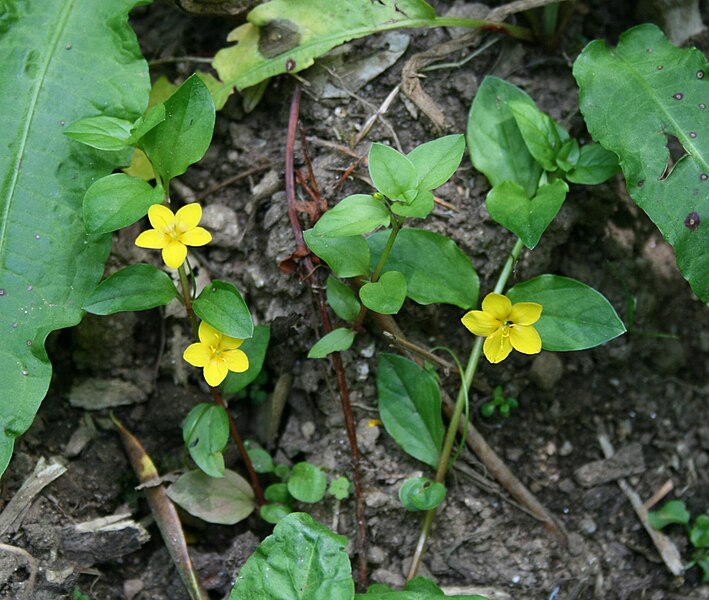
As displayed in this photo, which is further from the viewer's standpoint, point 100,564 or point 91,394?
point 91,394

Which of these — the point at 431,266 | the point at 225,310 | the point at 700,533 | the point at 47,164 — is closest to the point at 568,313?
the point at 431,266

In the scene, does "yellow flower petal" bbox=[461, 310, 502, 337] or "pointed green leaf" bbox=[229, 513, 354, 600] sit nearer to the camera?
"pointed green leaf" bbox=[229, 513, 354, 600]

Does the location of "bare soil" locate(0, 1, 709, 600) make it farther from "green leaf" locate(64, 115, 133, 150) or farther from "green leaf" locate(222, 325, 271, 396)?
"green leaf" locate(64, 115, 133, 150)

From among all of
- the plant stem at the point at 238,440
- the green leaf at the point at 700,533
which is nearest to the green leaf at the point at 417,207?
the plant stem at the point at 238,440

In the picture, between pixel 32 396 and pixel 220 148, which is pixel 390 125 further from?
pixel 32 396

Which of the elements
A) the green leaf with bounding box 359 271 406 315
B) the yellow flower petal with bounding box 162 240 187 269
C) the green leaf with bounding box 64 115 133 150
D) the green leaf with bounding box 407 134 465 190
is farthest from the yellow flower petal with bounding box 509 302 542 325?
the green leaf with bounding box 64 115 133 150

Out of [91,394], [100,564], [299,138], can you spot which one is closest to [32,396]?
[91,394]
